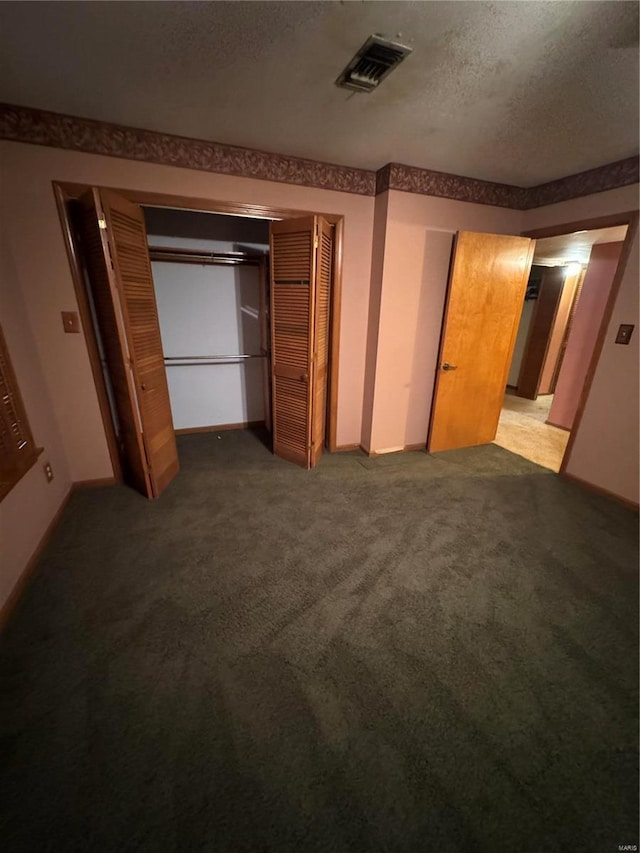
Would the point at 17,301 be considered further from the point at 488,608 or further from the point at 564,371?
the point at 564,371

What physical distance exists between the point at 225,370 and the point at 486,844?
352 cm

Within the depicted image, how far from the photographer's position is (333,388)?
2.94m

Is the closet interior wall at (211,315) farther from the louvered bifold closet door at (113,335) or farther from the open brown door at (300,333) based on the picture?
the louvered bifold closet door at (113,335)

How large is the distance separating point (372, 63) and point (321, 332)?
4.78 feet

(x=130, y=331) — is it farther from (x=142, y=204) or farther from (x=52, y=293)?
(x=142, y=204)

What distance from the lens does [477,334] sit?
2908 millimetres

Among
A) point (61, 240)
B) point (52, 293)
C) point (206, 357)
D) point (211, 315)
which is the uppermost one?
point (61, 240)

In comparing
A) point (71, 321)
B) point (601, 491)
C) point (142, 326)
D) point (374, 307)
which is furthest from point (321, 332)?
point (601, 491)

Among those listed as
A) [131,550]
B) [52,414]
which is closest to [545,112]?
Result: [131,550]

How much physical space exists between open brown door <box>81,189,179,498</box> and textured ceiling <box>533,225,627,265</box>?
3.27 m

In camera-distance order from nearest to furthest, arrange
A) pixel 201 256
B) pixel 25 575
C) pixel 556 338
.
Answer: pixel 25 575
pixel 201 256
pixel 556 338

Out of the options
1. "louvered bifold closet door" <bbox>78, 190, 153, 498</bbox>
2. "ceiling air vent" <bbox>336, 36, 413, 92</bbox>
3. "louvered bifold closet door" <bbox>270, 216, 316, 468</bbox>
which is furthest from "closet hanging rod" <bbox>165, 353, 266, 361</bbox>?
"ceiling air vent" <bbox>336, 36, 413, 92</bbox>

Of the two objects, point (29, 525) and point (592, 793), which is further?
point (29, 525)

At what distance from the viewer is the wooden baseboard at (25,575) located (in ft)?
4.85
